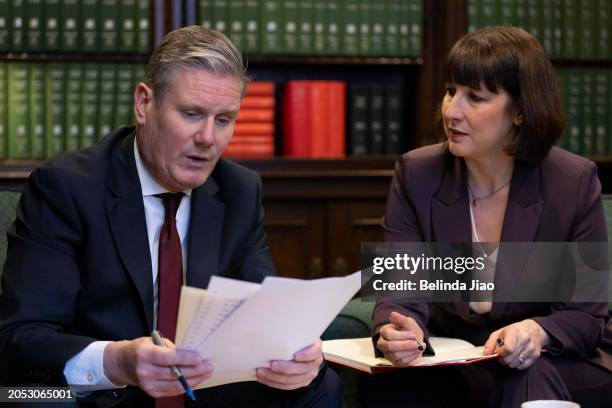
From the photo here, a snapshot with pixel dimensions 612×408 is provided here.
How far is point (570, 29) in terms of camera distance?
3965mm

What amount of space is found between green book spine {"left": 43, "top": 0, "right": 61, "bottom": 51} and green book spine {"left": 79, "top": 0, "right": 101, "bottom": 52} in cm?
9

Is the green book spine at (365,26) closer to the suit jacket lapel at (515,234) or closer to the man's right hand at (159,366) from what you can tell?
the suit jacket lapel at (515,234)

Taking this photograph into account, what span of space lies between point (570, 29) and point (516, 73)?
185 centimetres

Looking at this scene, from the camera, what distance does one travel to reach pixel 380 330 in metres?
2.10

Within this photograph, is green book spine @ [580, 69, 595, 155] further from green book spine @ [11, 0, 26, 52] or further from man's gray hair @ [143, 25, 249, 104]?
man's gray hair @ [143, 25, 249, 104]

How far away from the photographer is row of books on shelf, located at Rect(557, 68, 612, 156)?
13.1 ft

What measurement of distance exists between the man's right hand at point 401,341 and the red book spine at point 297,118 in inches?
72.4

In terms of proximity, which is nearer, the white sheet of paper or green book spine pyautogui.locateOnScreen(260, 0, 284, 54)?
the white sheet of paper

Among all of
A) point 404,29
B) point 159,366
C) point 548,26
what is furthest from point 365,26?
point 159,366

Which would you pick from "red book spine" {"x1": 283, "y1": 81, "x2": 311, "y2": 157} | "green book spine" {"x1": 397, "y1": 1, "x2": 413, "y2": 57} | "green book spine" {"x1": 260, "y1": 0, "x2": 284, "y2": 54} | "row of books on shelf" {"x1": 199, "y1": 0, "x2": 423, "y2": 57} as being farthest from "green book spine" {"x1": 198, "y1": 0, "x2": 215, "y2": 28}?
"green book spine" {"x1": 397, "y1": 1, "x2": 413, "y2": 57}

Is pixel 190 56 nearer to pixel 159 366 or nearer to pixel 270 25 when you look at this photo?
pixel 159 366

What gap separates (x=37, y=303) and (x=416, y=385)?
2.94 ft

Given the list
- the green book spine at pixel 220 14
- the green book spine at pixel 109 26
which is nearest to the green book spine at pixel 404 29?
the green book spine at pixel 220 14

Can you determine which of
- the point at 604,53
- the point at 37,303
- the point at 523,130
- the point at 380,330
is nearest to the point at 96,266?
the point at 37,303
